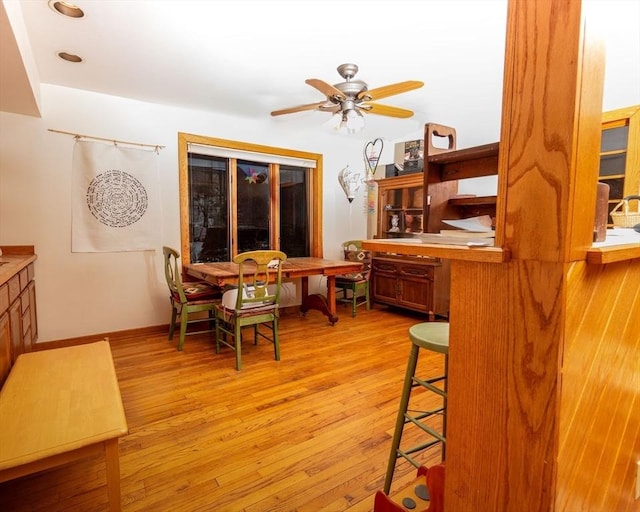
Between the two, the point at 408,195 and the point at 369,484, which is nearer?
the point at 369,484

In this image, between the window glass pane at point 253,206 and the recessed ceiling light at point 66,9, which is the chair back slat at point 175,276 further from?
the recessed ceiling light at point 66,9

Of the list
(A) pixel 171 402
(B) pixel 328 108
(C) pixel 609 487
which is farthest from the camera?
(B) pixel 328 108

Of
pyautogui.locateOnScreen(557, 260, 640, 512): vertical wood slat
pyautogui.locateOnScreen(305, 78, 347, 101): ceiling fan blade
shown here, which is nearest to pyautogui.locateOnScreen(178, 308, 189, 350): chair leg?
pyautogui.locateOnScreen(305, 78, 347, 101): ceiling fan blade

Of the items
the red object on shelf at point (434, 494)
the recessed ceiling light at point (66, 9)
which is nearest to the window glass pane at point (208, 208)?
the recessed ceiling light at point (66, 9)

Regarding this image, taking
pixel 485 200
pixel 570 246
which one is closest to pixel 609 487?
pixel 570 246

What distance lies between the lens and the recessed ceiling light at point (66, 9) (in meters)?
1.95

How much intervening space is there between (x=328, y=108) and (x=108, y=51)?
165cm

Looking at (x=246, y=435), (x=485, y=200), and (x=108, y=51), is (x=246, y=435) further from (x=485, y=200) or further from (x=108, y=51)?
(x=108, y=51)

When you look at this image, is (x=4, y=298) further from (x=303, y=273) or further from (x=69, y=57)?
(x=303, y=273)

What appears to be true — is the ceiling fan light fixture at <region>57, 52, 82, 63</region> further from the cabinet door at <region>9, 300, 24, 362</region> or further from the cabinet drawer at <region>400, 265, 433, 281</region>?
the cabinet drawer at <region>400, 265, 433, 281</region>

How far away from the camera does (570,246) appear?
0.58 meters

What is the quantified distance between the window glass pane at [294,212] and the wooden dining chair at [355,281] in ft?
2.03

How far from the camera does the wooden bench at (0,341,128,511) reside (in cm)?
111

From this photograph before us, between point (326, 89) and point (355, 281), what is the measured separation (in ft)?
8.40
